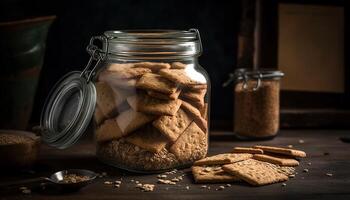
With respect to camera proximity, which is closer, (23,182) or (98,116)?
(23,182)

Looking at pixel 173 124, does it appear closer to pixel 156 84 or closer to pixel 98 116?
pixel 156 84

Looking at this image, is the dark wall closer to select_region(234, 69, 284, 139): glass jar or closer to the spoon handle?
select_region(234, 69, 284, 139): glass jar

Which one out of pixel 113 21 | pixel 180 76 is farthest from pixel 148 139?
pixel 113 21

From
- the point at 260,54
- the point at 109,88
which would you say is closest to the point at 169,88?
Answer: the point at 109,88

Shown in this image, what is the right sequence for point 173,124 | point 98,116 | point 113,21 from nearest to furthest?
point 173,124 → point 98,116 → point 113,21

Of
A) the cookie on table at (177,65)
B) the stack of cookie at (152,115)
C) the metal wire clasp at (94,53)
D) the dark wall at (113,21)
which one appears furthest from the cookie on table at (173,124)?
the dark wall at (113,21)

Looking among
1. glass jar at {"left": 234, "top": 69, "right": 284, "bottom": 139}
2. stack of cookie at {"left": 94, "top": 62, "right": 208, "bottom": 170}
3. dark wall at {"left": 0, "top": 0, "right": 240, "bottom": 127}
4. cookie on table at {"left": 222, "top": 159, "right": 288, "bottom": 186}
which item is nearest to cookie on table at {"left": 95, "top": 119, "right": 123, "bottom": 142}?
stack of cookie at {"left": 94, "top": 62, "right": 208, "bottom": 170}

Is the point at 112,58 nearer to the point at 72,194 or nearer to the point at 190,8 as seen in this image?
the point at 72,194
